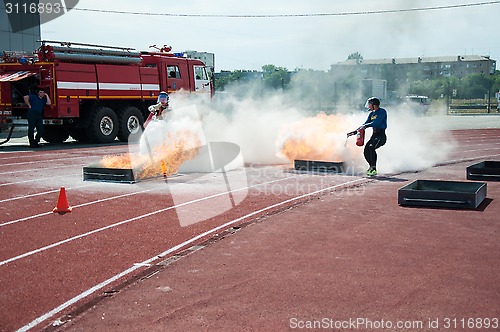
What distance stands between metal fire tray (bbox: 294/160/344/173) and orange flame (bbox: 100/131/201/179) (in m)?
2.75

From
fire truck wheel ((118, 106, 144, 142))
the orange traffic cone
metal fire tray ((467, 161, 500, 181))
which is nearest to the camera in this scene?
the orange traffic cone

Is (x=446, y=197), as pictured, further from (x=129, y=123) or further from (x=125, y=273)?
(x=129, y=123)

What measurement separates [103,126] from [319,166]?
1235cm

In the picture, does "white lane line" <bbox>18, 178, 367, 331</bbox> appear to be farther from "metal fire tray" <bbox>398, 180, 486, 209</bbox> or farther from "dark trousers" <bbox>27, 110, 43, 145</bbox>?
"dark trousers" <bbox>27, 110, 43, 145</bbox>

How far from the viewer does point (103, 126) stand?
79.1ft

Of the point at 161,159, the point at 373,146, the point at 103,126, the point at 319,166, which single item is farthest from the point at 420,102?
the point at 161,159

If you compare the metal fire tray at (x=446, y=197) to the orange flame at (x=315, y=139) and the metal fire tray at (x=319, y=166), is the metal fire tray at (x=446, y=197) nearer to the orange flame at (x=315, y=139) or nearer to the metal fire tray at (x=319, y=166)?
the metal fire tray at (x=319, y=166)

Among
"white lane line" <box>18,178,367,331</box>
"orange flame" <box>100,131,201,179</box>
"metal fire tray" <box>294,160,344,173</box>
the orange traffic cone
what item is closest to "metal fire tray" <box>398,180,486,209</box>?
"white lane line" <box>18,178,367,331</box>

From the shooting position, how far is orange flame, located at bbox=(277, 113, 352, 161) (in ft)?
51.4

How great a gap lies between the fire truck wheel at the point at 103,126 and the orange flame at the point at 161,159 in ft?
31.7

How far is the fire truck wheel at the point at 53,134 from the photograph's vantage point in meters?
24.7

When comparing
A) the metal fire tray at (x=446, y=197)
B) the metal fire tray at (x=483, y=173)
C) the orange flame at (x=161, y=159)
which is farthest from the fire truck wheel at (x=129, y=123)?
the metal fire tray at (x=446, y=197)

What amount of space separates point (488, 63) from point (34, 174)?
98.7 metres

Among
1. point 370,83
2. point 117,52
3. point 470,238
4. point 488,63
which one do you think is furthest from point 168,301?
point 488,63
